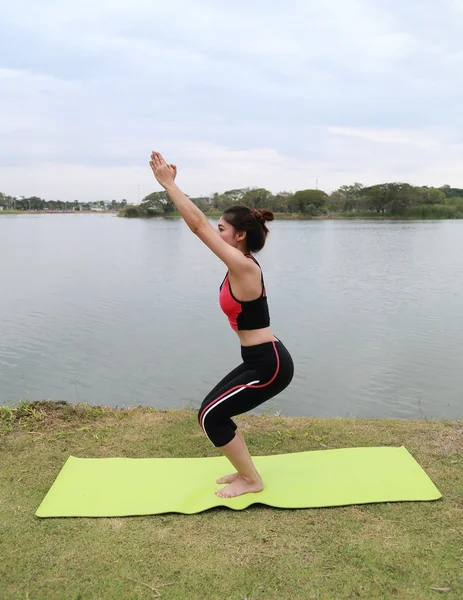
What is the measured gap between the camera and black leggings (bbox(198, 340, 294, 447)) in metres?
3.12

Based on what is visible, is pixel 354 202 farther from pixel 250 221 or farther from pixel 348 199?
pixel 250 221

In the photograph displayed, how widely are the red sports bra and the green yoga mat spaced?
1.08 meters

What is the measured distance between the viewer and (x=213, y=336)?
10.2 m

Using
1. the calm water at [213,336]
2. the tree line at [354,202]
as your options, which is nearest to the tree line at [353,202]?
the tree line at [354,202]

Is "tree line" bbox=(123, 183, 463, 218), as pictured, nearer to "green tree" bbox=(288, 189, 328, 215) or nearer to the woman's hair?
"green tree" bbox=(288, 189, 328, 215)

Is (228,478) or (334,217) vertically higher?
(228,478)

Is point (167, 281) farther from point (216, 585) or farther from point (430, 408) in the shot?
point (216, 585)

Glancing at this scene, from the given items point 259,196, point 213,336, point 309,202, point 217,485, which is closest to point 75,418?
point 217,485

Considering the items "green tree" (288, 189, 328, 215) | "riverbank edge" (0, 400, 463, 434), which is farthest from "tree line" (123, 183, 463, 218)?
"riverbank edge" (0, 400, 463, 434)

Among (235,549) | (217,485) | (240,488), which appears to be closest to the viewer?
(235,549)

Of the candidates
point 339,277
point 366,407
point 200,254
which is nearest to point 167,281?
point 339,277

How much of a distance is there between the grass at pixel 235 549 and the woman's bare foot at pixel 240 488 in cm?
14

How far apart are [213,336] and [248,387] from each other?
7053mm

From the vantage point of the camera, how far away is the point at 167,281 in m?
17.5
